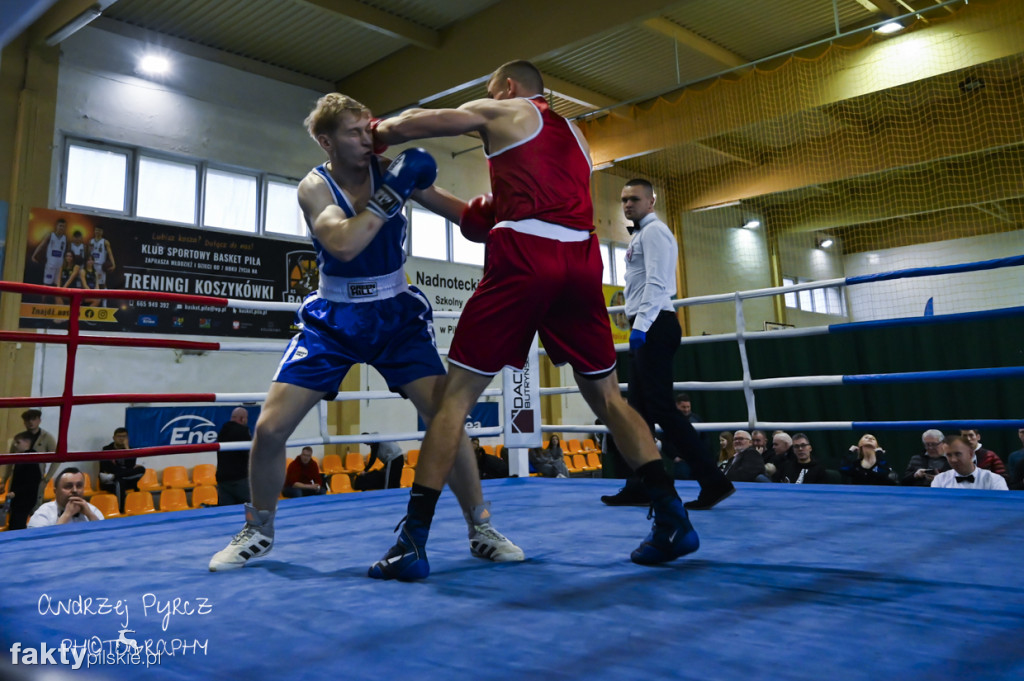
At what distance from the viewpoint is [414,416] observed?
32.3 feet

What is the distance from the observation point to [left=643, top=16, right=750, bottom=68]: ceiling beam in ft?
26.5

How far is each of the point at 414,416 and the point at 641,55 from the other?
555 centimetres

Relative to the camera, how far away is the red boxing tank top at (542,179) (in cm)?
166

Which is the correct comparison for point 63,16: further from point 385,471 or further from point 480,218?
point 480,218

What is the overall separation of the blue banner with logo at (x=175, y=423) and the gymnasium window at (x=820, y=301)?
10.1m

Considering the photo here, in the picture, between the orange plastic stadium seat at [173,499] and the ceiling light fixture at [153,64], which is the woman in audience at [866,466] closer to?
the orange plastic stadium seat at [173,499]

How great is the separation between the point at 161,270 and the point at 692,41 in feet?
21.7

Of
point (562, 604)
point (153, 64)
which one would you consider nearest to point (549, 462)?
point (153, 64)

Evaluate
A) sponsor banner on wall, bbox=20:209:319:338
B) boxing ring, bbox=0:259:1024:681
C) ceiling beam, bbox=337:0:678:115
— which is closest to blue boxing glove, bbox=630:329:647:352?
boxing ring, bbox=0:259:1024:681

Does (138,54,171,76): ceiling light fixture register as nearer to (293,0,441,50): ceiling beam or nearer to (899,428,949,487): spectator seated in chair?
(293,0,441,50): ceiling beam

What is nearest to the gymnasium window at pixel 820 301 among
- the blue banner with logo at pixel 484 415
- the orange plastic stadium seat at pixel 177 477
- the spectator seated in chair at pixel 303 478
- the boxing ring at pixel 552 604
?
the blue banner with logo at pixel 484 415

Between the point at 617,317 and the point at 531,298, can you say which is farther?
the point at 617,317

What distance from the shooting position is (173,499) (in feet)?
21.9

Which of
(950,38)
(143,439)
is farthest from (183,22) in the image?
(950,38)
